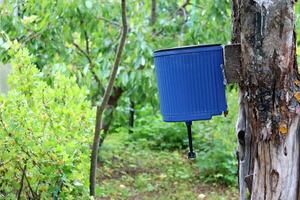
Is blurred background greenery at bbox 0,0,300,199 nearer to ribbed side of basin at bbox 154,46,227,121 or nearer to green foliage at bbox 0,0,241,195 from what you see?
green foliage at bbox 0,0,241,195

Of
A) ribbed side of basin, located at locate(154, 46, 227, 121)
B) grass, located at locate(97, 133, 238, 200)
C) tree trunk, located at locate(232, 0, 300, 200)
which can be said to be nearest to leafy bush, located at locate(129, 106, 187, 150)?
grass, located at locate(97, 133, 238, 200)

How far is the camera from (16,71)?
2744 mm

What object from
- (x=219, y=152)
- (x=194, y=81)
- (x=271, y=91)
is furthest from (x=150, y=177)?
(x=271, y=91)

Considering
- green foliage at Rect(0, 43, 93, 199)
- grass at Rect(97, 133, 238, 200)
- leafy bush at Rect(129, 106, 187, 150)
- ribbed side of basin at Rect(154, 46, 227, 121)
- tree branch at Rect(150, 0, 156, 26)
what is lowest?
grass at Rect(97, 133, 238, 200)

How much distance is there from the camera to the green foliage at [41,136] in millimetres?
2492

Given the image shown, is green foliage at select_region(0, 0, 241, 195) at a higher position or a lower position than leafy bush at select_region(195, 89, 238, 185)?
A: higher

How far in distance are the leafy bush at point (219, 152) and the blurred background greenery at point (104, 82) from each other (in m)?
0.01

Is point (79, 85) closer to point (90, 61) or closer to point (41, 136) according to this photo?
point (90, 61)

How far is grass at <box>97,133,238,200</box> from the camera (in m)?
4.85

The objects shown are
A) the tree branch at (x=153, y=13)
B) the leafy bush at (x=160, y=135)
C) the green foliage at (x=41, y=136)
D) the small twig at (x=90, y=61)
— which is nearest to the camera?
the green foliage at (x=41, y=136)

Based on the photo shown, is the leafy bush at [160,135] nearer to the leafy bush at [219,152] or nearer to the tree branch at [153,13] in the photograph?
the leafy bush at [219,152]

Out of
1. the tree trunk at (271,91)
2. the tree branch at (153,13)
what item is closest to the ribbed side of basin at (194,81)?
the tree trunk at (271,91)

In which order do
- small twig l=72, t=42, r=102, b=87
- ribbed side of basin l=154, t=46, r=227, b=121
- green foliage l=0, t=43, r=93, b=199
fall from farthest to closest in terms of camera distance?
small twig l=72, t=42, r=102, b=87 → green foliage l=0, t=43, r=93, b=199 → ribbed side of basin l=154, t=46, r=227, b=121

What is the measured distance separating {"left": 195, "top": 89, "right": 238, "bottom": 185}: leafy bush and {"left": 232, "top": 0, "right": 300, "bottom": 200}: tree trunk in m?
3.10
